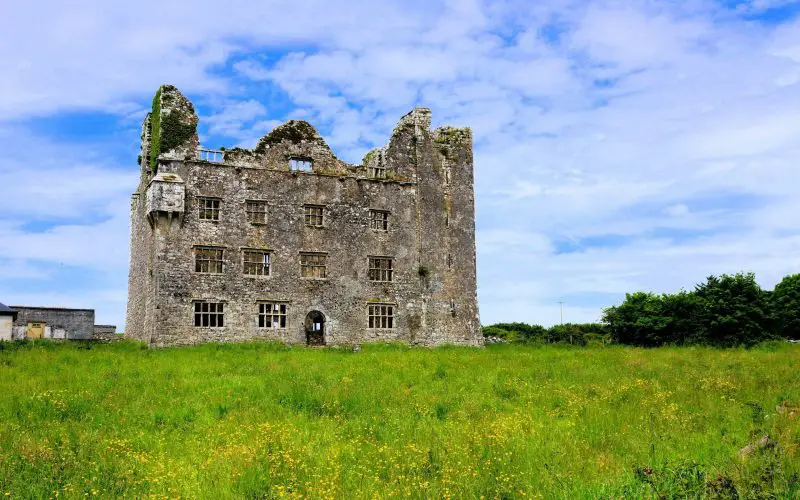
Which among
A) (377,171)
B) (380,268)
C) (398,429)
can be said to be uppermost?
(377,171)

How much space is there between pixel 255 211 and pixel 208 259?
384 cm

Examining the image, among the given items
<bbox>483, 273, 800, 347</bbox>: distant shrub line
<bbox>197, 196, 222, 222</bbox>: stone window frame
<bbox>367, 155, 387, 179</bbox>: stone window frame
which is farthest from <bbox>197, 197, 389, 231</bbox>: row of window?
<bbox>483, 273, 800, 347</bbox>: distant shrub line

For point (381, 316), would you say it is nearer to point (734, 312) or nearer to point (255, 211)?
point (255, 211)

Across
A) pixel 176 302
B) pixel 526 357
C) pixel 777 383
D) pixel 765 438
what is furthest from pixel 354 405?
pixel 176 302

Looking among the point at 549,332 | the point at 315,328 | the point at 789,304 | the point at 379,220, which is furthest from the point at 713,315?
the point at 315,328

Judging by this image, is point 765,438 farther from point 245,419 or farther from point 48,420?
point 48,420

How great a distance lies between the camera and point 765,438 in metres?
12.3

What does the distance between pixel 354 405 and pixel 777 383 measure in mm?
12578

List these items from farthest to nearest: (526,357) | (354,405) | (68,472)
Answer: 1. (526,357)
2. (354,405)
3. (68,472)

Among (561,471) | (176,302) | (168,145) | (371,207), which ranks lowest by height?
(561,471)

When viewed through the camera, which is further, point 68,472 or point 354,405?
point 354,405

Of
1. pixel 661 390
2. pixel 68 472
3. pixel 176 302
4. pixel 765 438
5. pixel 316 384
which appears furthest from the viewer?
pixel 176 302

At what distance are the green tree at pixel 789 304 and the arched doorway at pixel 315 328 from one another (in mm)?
30104

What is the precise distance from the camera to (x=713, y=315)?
44.2 m
